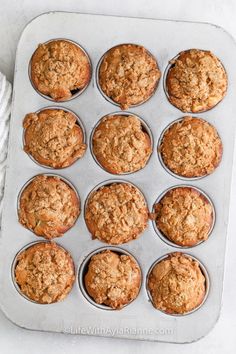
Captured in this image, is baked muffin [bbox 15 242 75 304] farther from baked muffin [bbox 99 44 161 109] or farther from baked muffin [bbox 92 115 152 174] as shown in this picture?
baked muffin [bbox 99 44 161 109]

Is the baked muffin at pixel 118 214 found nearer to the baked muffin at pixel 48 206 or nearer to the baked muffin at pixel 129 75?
the baked muffin at pixel 48 206

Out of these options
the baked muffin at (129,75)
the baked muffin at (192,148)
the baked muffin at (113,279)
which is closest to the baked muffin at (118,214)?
the baked muffin at (113,279)

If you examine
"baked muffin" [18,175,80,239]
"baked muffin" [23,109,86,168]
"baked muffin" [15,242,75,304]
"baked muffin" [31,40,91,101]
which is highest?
"baked muffin" [31,40,91,101]

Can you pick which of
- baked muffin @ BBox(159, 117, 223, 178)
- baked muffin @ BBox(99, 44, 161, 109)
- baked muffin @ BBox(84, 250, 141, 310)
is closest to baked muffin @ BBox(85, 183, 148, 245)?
baked muffin @ BBox(84, 250, 141, 310)

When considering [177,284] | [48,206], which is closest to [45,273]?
[48,206]

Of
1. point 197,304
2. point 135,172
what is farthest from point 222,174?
point 197,304
